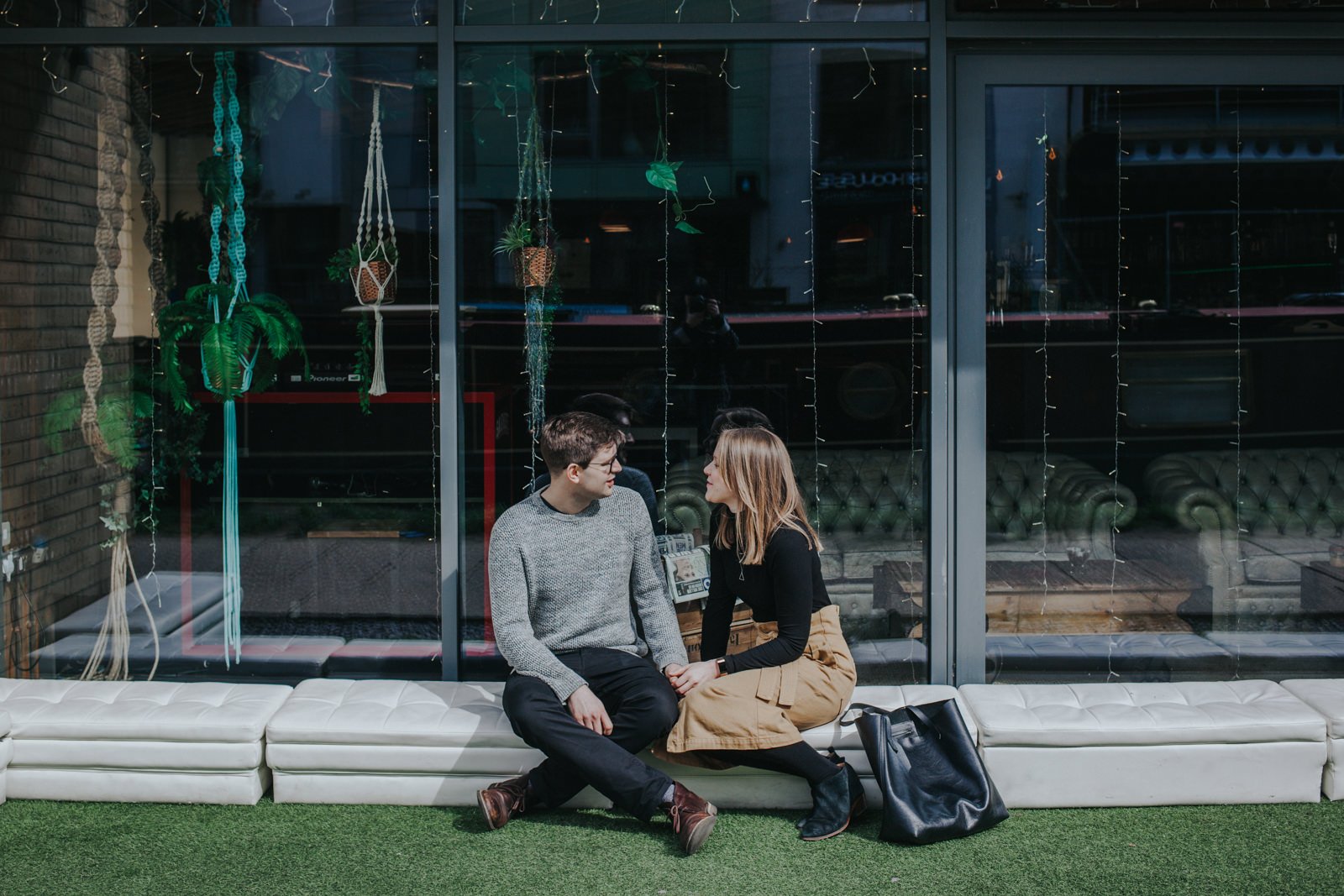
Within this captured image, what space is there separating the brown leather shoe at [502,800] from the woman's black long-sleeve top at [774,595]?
0.64m

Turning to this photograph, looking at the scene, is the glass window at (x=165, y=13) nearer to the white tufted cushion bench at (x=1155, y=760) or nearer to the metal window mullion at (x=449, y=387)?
the metal window mullion at (x=449, y=387)

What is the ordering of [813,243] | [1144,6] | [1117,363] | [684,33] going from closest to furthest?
[1144,6] → [684,33] → [813,243] → [1117,363]

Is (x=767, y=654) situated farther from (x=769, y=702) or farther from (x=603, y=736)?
(x=603, y=736)

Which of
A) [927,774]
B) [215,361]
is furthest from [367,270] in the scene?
[927,774]

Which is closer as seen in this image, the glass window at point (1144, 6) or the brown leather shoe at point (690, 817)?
the brown leather shoe at point (690, 817)

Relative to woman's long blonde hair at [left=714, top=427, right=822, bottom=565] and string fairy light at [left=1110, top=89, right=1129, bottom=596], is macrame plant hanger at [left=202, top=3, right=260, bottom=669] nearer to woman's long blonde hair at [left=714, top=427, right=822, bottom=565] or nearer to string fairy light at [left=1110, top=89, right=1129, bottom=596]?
woman's long blonde hair at [left=714, top=427, right=822, bottom=565]

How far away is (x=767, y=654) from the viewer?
3422mm

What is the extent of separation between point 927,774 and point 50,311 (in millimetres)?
3303

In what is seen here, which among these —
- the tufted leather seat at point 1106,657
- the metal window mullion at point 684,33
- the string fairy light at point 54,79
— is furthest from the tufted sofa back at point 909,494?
the string fairy light at point 54,79

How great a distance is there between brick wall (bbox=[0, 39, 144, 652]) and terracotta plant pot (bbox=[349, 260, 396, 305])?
78 cm

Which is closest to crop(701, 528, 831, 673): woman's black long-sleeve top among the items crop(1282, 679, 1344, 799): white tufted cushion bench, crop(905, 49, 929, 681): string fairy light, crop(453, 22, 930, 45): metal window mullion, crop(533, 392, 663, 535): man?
crop(533, 392, 663, 535): man

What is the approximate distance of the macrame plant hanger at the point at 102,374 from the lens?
4.38 m

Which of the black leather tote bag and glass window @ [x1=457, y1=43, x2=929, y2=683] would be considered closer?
the black leather tote bag

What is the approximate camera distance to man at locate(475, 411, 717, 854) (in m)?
3.29
